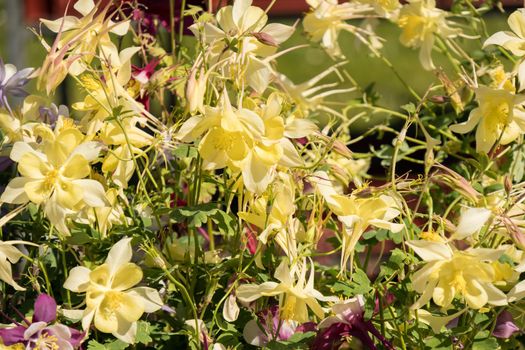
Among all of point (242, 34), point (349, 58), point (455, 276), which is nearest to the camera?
point (455, 276)

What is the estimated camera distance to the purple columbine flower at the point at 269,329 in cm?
139

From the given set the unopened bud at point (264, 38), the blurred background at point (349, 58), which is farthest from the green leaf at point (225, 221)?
the blurred background at point (349, 58)

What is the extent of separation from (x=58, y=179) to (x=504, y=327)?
635mm

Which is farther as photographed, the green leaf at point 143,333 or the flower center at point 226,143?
the green leaf at point 143,333

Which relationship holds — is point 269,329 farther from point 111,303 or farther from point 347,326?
point 111,303

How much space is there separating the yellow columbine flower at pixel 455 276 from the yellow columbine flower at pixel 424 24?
67 cm

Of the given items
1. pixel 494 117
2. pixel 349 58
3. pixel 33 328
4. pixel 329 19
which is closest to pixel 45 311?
pixel 33 328

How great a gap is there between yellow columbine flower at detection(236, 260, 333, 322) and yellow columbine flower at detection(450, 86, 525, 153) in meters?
0.29

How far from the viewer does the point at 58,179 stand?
1276 millimetres

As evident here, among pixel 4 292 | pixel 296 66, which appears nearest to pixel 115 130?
pixel 4 292

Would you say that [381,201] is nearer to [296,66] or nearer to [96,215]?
[96,215]

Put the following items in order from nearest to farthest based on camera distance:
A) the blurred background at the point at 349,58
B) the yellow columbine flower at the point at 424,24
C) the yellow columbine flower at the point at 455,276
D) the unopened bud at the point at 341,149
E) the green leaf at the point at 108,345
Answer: the yellow columbine flower at the point at 455,276 → the green leaf at the point at 108,345 → the unopened bud at the point at 341,149 → the yellow columbine flower at the point at 424,24 → the blurred background at the point at 349,58

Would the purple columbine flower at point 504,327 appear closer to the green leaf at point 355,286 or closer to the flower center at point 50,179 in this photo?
the green leaf at point 355,286

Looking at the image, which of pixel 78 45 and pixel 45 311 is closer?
pixel 45 311
